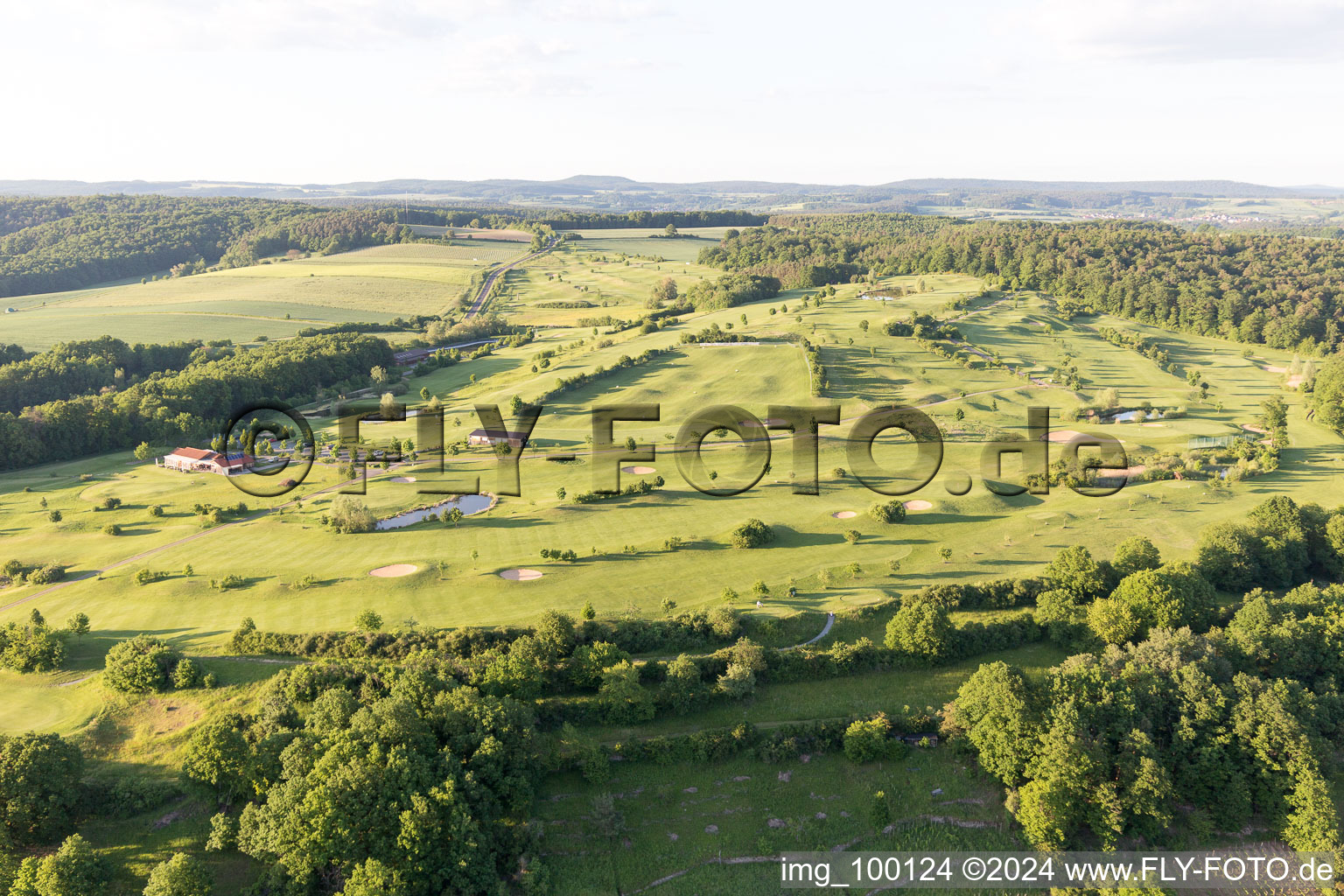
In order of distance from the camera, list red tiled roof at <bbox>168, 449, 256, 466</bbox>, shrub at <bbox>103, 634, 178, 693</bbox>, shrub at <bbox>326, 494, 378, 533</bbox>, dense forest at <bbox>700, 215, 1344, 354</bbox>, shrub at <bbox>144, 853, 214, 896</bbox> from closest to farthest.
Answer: shrub at <bbox>144, 853, 214, 896</bbox>, shrub at <bbox>103, 634, 178, 693</bbox>, shrub at <bbox>326, 494, 378, 533</bbox>, red tiled roof at <bbox>168, 449, 256, 466</bbox>, dense forest at <bbox>700, 215, 1344, 354</bbox>

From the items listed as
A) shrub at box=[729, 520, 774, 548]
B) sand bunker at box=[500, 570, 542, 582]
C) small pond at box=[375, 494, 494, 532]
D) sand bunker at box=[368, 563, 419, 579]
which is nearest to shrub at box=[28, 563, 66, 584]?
small pond at box=[375, 494, 494, 532]

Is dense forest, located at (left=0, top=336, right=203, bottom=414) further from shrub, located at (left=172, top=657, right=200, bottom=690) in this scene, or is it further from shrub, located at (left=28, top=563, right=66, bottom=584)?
shrub, located at (left=172, top=657, right=200, bottom=690)

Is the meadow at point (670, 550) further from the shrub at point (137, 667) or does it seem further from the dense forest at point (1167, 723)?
the dense forest at point (1167, 723)

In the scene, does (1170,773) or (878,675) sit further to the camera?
(878,675)

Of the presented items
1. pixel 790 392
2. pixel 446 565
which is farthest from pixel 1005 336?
→ pixel 446 565

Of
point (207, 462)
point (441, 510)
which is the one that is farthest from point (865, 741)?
point (207, 462)

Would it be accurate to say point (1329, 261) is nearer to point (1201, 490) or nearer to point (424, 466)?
point (1201, 490)

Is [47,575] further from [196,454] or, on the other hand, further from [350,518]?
[196,454]
